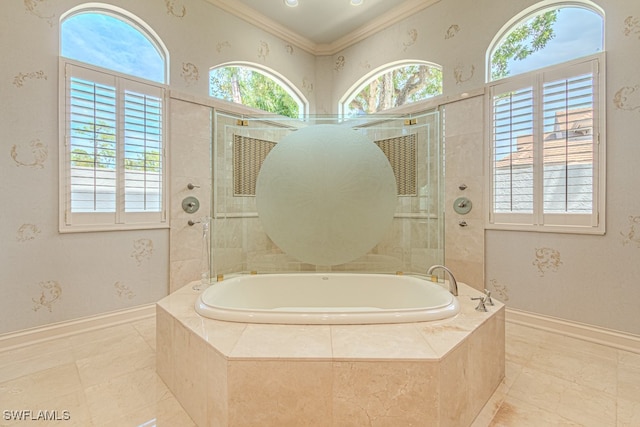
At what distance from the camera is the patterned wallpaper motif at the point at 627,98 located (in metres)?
1.75

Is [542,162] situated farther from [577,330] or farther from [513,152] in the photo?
[577,330]

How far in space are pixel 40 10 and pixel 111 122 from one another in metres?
0.73

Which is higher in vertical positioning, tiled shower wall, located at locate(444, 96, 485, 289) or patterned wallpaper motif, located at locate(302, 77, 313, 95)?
patterned wallpaper motif, located at locate(302, 77, 313, 95)

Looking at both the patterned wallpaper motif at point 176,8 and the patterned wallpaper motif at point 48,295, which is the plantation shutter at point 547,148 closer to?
the patterned wallpaper motif at point 176,8

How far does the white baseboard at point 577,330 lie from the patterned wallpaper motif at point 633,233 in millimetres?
568

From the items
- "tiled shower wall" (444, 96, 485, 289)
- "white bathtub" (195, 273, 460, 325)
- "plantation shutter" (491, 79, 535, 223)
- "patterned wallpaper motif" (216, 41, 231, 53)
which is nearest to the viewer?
"white bathtub" (195, 273, 460, 325)

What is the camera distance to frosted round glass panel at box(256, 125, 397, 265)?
6.22 feet

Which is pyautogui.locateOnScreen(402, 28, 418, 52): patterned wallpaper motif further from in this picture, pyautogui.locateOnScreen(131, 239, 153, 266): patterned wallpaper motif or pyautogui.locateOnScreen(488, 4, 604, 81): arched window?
pyautogui.locateOnScreen(131, 239, 153, 266): patterned wallpaper motif

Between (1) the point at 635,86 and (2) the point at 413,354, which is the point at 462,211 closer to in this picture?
(1) the point at 635,86

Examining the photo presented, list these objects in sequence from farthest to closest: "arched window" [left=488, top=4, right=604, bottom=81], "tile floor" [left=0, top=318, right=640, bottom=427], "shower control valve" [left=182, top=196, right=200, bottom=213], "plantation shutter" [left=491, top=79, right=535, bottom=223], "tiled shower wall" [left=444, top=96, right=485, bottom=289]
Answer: "shower control valve" [left=182, top=196, right=200, bottom=213]
"tiled shower wall" [left=444, top=96, right=485, bottom=289]
"plantation shutter" [left=491, top=79, right=535, bottom=223]
"arched window" [left=488, top=4, right=604, bottom=81]
"tile floor" [left=0, top=318, right=640, bottom=427]

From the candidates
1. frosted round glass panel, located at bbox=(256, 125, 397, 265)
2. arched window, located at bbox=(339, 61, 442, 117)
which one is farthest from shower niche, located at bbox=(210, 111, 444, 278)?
arched window, located at bbox=(339, 61, 442, 117)

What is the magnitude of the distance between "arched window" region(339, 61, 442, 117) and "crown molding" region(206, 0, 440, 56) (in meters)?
0.42

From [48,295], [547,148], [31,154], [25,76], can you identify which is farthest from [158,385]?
[547,148]

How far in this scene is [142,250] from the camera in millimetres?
2309
